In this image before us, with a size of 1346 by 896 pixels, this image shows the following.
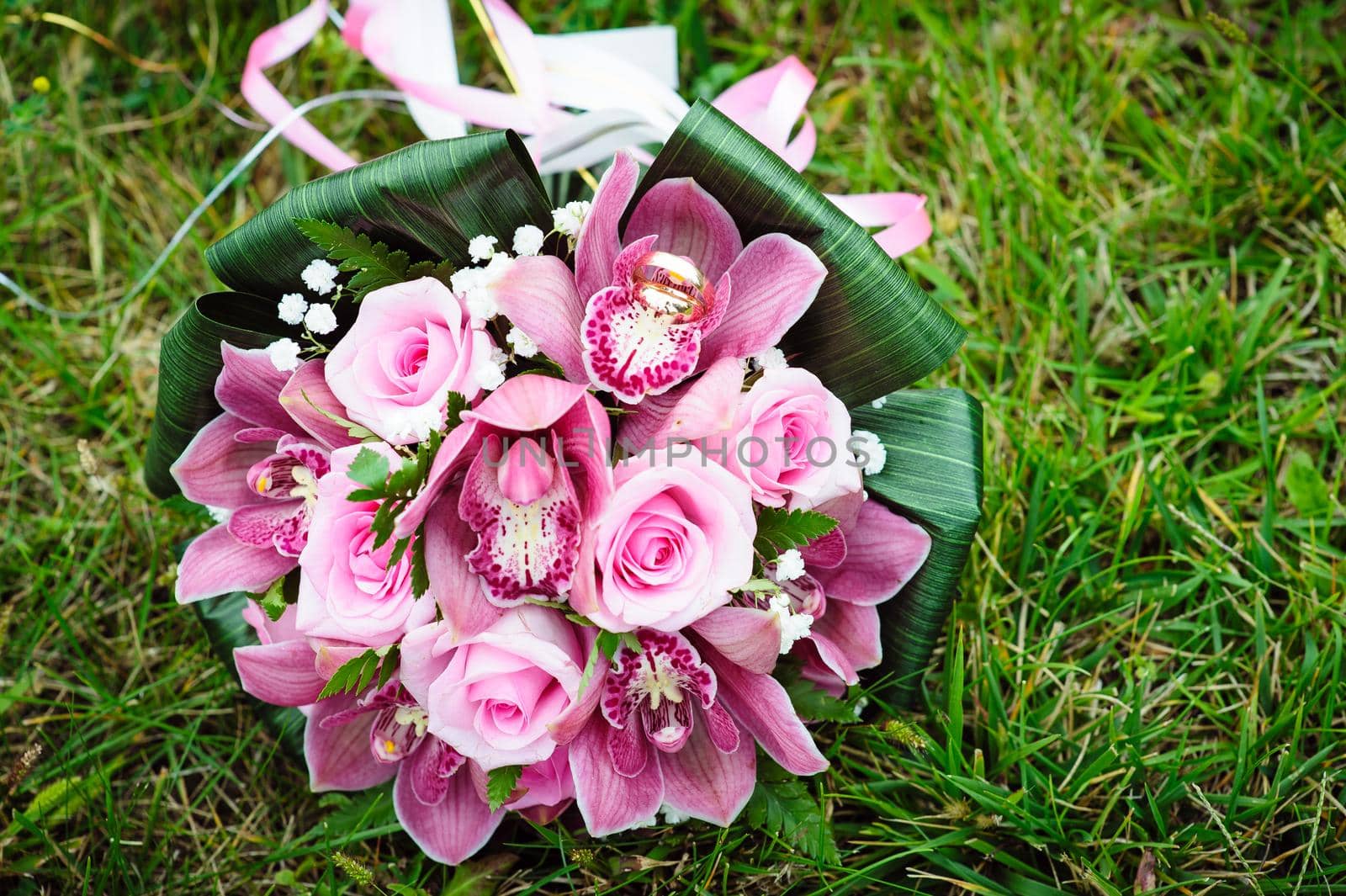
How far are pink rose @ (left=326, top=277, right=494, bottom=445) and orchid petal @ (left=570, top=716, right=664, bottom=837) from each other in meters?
0.40

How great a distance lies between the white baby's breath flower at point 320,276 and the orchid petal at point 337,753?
0.52 metres

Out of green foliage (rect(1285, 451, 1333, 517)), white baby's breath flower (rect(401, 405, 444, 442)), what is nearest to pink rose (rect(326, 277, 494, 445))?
white baby's breath flower (rect(401, 405, 444, 442))

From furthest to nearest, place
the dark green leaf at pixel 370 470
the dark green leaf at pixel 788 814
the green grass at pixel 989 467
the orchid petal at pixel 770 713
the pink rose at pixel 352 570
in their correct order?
the green grass at pixel 989 467 → the dark green leaf at pixel 788 814 → the orchid petal at pixel 770 713 → the pink rose at pixel 352 570 → the dark green leaf at pixel 370 470

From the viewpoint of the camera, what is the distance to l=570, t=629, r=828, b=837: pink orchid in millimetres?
1145

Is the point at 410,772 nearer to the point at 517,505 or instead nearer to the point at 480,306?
the point at 517,505

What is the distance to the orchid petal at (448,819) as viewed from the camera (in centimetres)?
132

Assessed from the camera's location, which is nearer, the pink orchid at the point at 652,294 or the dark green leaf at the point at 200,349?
the pink orchid at the point at 652,294

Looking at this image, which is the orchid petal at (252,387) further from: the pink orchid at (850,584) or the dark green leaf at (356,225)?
the pink orchid at (850,584)

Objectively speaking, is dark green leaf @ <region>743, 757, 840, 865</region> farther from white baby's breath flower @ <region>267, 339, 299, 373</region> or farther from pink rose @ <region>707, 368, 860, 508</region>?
white baby's breath flower @ <region>267, 339, 299, 373</region>

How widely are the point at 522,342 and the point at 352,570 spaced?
30cm

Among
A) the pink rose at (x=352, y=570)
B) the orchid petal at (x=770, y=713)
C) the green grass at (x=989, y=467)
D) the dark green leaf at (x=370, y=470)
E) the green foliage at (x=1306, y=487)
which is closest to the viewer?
the dark green leaf at (x=370, y=470)

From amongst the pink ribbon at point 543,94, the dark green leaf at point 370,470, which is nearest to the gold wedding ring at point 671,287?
the dark green leaf at point 370,470

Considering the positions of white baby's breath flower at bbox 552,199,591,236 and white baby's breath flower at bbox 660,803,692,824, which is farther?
white baby's breath flower at bbox 660,803,692,824

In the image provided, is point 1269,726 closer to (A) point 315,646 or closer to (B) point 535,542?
(B) point 535,542
